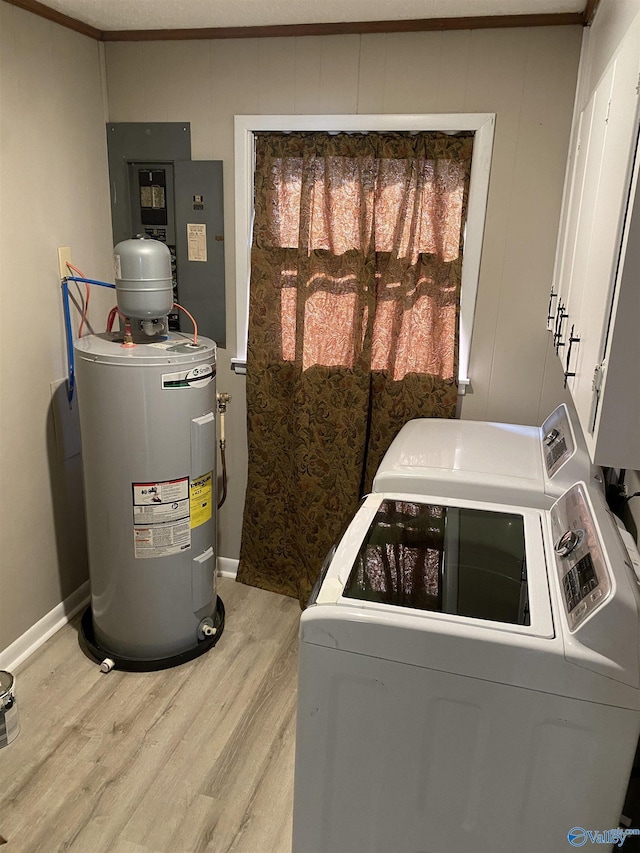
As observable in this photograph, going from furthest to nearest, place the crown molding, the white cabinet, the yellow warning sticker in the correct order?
the yellow warning sticker
the crown molding
the white cabinet

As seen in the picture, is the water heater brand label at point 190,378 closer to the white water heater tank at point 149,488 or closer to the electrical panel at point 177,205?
the white water heater tank at point 149,488

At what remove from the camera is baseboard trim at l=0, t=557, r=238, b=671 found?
8.69 feet

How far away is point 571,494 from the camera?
1799 mm

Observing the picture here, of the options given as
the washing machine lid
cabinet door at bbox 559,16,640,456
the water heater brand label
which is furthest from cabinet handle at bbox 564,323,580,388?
the water heater brand label

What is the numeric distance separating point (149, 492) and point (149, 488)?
0.05 feet

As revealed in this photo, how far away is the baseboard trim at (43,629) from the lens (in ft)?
8.70

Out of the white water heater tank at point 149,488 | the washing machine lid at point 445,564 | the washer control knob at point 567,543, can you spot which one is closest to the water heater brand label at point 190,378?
the white water heater tank at point 149,488

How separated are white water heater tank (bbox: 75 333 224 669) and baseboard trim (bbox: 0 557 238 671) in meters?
0.24

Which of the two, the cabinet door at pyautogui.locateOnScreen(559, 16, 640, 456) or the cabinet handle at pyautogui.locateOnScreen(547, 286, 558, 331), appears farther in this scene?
the cabinet handle at pyautogui.locateOnScreen(547, 286, 558, 331)

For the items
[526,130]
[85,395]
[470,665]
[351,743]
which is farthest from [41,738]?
[526,130]

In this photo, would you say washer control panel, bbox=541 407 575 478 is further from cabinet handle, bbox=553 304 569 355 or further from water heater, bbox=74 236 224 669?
water heater, bbox=74 236 224 669

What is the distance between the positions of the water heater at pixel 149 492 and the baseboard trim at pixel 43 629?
8.4 inches

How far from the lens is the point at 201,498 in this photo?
104 inches

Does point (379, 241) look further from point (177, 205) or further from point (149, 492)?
point (149, 492)
